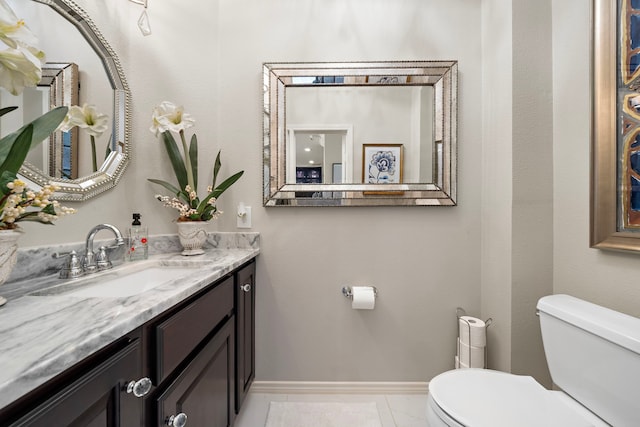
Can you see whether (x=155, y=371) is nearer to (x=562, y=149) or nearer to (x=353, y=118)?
(x=353, y=118)

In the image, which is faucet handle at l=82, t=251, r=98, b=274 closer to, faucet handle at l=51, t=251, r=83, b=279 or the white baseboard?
faucet handle at l=51, t=251, r=83, b=279

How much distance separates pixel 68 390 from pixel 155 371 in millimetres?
246

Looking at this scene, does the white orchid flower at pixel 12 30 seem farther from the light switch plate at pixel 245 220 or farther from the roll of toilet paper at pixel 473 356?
the roll of toilet paper at pixel 473 356

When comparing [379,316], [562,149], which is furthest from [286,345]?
[562,149]

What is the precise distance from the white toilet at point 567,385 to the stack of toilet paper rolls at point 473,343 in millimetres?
359

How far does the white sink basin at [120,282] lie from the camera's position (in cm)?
80

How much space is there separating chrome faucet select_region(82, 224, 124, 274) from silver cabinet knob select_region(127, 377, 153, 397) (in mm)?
573

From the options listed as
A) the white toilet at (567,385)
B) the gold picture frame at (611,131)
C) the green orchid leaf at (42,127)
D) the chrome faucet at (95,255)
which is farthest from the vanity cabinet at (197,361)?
the gold picture frame at (611,131)

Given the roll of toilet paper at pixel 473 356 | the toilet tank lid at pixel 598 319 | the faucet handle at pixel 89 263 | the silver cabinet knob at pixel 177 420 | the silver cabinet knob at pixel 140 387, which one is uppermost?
the faucet handle at pixel 89 263

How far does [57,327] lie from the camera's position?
49 centimetres

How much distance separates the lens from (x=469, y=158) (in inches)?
60.1

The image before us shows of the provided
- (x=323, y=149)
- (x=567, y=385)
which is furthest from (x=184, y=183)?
Result: (x=567, y=385)

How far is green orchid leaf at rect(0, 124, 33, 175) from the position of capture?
1.99ft

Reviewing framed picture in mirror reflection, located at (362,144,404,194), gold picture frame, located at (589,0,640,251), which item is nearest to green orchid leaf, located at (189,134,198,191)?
framed picture in mirror reflection, located at (362,144,404,194)
